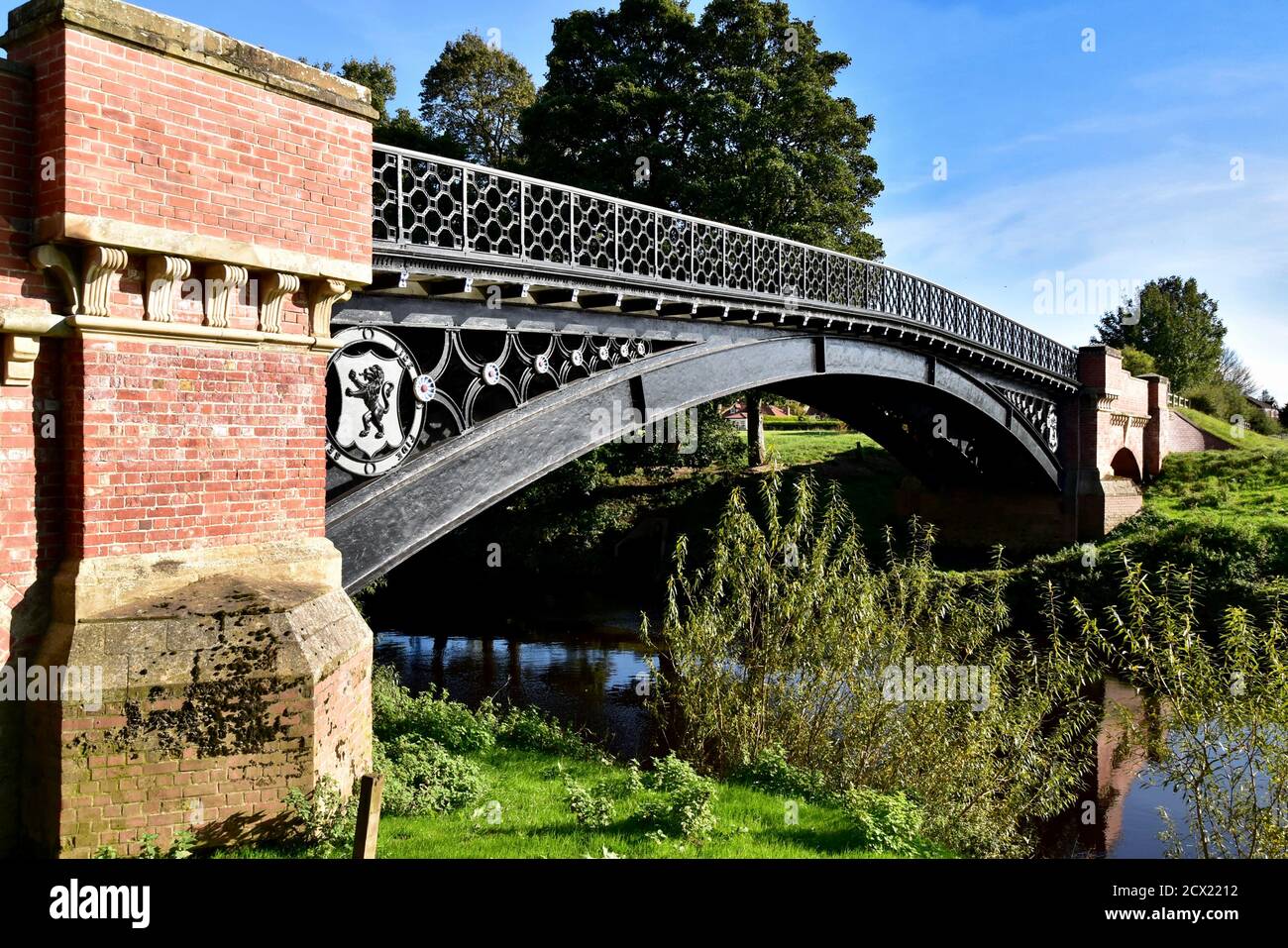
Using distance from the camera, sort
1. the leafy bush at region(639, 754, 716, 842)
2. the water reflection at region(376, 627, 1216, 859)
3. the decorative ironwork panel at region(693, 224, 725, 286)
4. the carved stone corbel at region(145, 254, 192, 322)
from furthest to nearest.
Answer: the decorative ironwork panel at region(693, 224, 725, 286) < the water reflection at region(376, 627, 1216, 859) < the leafy bush at region(639, 754, 716, 842) < the carved stone corbel at region(145, 254, 192, 322)

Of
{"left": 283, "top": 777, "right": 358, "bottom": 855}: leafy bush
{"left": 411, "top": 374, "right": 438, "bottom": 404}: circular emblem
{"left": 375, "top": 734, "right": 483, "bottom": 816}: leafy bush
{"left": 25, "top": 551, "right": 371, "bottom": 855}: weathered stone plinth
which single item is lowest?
{"left": 375, "top": 734, "right": 483, "bottom": 816}: leafy bush

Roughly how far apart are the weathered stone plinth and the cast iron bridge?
172 cm

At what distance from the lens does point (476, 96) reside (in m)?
29.6

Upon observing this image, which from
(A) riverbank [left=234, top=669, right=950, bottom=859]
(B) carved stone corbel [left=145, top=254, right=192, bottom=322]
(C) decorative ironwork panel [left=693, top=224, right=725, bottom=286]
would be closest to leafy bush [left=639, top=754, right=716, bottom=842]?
(A) riverbank [left=234, top=669, right=950, bottom=859]

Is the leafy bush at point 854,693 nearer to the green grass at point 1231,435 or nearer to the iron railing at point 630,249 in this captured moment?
the iron railing at point 630,249

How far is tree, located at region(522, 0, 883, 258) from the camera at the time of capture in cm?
2236

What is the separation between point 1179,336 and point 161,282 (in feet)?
150

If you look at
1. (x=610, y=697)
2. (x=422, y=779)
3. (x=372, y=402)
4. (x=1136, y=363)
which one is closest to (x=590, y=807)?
(x=422, y=779)

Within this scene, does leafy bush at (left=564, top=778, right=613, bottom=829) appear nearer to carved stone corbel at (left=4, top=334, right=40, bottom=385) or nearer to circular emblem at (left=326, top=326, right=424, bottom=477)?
circular emblem at (left=326, top=326, right=424, bottom=477)

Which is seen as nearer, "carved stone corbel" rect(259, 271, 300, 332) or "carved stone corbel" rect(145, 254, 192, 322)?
"carved stone corbel" rect(145, 254, 192, 322)

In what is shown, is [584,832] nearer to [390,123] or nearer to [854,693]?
[854,693]

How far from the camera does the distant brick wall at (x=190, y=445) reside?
16.7ft

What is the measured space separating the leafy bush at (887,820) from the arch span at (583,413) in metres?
3.84
